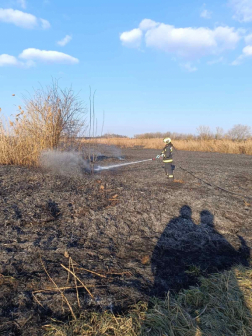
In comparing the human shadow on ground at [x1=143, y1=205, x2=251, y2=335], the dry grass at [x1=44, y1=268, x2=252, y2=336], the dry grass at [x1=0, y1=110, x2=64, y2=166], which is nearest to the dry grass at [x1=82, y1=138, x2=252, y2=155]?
the dry grass at [x1=0, y1=110, x2=64, y2=166]

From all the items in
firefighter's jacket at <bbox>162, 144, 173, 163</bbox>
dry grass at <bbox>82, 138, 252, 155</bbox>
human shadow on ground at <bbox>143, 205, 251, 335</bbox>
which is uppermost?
dry grass at <bbox>82, 138, 252, 155</bbox>

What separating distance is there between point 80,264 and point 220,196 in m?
4.70

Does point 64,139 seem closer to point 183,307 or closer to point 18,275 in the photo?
point 18,275

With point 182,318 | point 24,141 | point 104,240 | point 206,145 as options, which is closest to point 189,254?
point 104,240

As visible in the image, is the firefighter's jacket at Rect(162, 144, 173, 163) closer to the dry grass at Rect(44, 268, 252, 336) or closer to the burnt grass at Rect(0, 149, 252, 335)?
the burnt grass at Rect(0, 149, 252, 335)

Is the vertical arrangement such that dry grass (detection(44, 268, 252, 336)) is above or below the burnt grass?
below

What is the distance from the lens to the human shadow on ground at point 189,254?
3.21 m

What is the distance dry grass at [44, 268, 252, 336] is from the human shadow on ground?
12cm

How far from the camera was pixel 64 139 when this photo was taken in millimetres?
9961

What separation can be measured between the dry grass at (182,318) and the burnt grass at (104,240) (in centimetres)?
17

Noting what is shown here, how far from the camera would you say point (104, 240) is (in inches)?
164

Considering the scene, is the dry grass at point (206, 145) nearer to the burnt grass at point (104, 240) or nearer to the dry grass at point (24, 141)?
the dry grass at point (24, 141)

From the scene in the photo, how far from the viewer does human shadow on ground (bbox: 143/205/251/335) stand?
3.21 metres

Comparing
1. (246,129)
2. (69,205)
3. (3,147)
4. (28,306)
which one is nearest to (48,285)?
(28,306)
